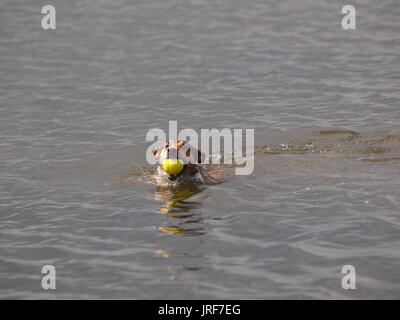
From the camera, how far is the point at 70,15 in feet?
59.9

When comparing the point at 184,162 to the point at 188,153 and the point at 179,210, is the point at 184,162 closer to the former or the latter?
the point at 188,153

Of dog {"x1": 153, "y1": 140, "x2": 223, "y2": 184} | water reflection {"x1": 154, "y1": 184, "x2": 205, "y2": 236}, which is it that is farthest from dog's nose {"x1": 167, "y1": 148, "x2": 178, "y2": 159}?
water reflection {"x1": 154, "y1": 184, "x2": 205, "y2": 236}

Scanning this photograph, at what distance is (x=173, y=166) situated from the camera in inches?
351

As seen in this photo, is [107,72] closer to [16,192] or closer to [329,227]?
[16,192]

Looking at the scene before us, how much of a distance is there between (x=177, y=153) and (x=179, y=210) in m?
0.71

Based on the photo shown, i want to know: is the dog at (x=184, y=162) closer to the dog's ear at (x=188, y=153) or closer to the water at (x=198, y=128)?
the dog's ear at (x=188, y=153)

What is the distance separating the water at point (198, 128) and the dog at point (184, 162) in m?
0.19

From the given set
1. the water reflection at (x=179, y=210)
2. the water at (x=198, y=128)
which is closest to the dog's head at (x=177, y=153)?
the water reflection at (x=179, y=210)

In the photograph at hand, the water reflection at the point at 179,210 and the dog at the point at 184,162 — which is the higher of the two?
the dog at the point at 184,162

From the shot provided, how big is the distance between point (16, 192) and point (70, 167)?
1.21m

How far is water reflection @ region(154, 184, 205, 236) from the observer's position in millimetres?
8000

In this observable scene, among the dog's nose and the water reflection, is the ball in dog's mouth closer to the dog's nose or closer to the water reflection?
the dog's nose

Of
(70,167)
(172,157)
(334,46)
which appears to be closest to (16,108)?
(70,167)

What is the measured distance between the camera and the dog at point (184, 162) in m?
8.86
